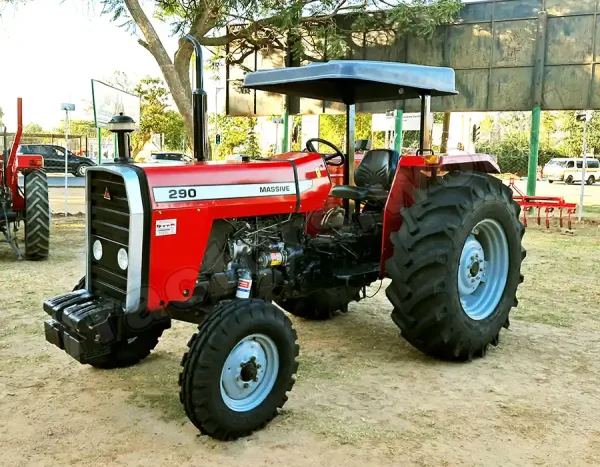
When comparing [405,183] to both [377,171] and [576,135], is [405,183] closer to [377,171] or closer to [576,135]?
[377,171]

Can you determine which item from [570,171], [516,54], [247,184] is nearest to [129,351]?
[247,184]

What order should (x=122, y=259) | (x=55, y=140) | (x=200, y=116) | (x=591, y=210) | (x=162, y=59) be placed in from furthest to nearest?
→ 1. (x=55, y=140)
2. (x=591, y=210)
3. (x=162, y=59)
4. (x=200, y=116)
5. (x=122, y=259)

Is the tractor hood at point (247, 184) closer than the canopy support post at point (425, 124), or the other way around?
the tractor hood at point (247, 184)

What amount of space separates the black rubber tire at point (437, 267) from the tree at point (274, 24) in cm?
960

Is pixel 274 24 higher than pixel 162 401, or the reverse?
pixel 274 24

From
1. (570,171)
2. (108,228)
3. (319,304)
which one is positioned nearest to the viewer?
(108,228)

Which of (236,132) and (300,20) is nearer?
(300,20)

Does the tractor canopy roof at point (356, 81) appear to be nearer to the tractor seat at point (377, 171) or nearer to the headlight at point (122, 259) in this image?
the tractor seat at point (377, 171)

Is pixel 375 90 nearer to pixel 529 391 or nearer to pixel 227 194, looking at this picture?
pixel 227 194

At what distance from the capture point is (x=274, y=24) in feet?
44.5

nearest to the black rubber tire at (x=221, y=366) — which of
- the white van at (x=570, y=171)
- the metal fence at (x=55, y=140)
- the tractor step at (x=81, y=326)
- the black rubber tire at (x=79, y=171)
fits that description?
the tractor step at (x=81, y=326)

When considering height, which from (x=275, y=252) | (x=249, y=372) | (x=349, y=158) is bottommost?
(x=249, y=372)

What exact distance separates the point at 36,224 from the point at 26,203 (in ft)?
1.10

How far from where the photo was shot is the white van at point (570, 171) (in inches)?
1222
